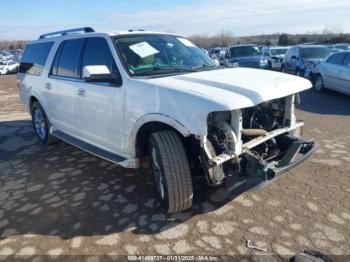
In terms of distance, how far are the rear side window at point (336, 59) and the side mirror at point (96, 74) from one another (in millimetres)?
8997

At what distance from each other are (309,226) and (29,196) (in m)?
Answer: 3.28

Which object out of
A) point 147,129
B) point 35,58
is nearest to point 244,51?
point 35,58

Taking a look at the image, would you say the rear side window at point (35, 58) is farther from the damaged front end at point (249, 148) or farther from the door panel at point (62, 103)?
the damaged front end at point (249, 148)

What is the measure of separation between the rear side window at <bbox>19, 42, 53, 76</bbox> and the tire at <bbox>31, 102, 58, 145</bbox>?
2.09ft

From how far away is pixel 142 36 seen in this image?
14.7 ft

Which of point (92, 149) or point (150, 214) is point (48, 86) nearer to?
point (92, 149)

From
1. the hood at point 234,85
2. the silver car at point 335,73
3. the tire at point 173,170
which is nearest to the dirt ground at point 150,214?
the tire at point 173,170

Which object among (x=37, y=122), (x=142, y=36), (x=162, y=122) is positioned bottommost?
(x=37, y=122)

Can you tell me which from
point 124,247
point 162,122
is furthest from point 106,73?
point 124,247

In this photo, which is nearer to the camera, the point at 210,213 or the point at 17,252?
the point at 17,252

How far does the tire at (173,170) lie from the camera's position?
3.33 metres

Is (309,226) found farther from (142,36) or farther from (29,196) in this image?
(29,196)

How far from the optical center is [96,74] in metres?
3.71

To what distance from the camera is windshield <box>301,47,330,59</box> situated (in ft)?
47.6
